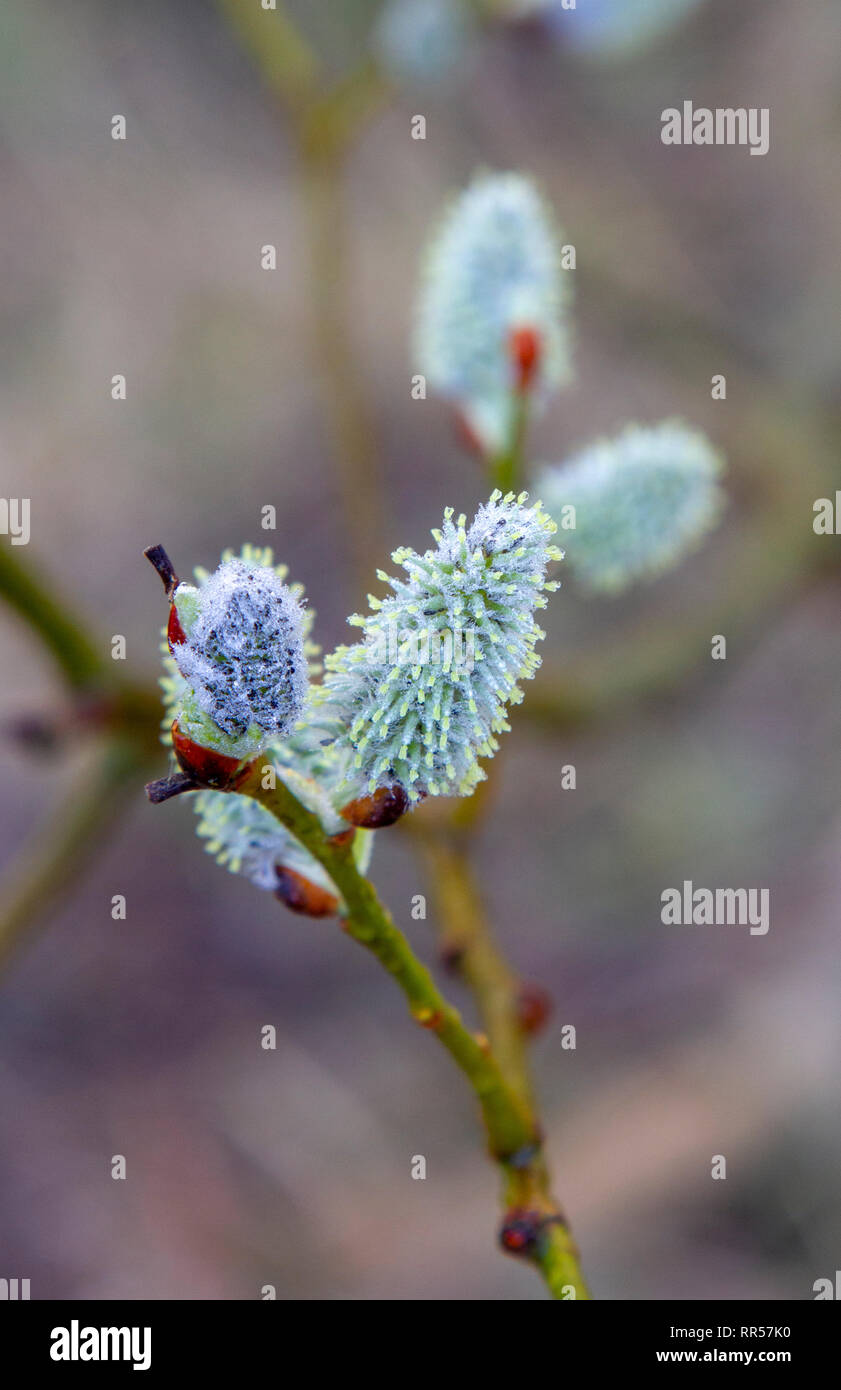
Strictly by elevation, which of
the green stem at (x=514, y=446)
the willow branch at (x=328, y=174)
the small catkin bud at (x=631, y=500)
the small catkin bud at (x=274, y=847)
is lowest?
the small catkin bud at (x=274, y=847)

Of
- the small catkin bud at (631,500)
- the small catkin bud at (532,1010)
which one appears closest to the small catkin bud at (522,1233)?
the small catkin bud at (532,1010)

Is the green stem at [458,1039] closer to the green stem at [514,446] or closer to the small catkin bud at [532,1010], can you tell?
the small catkin bud at [532,1010]

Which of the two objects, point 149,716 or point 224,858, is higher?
point 149,716

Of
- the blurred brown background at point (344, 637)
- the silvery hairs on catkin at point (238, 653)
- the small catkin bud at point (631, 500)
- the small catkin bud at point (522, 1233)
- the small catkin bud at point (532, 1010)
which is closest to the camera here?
the silvery hairs on catkin at point (238, 653)

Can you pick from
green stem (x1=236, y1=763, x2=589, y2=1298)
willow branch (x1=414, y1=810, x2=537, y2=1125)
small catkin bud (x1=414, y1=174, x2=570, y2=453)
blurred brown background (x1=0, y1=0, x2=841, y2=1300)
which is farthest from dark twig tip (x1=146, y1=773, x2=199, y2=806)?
blurred brown background (x1=0, y1=0, x2=841, y2=1300)

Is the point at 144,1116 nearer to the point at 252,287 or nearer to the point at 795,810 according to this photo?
the point at 795,810
